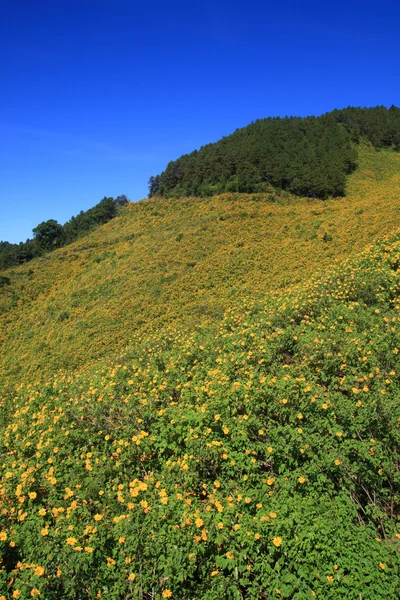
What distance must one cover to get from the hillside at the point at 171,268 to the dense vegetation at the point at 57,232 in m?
5.40

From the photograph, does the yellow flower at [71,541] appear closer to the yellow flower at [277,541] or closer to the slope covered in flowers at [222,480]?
the slope covered in flowers at [222,480]

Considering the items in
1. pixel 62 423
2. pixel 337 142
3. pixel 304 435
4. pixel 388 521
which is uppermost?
pixel 337 142

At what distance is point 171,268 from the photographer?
19.7m

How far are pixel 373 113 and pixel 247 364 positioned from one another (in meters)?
51.7

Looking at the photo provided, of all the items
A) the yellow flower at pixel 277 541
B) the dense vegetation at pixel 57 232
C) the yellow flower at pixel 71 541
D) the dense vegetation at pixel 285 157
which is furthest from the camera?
the dense vegetation at pixel 57 232

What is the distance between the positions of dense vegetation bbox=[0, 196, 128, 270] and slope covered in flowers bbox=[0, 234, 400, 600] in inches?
1232

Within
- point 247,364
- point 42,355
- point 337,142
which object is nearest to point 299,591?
point 247,364

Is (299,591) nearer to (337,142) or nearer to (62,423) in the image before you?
(62,423)

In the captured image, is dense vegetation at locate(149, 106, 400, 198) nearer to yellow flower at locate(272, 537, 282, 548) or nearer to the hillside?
the hillside

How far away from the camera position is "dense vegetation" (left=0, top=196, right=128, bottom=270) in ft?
113

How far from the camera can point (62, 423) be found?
5.88 m

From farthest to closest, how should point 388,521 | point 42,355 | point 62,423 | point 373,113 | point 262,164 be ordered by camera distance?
point 373,113 → point 262,164 → point 42,355 → point 62,423 → point 388,521

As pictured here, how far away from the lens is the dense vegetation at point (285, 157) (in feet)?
99.1

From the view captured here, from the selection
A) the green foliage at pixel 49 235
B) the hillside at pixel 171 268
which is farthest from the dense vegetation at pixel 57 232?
the hillside at pixel 171 268
